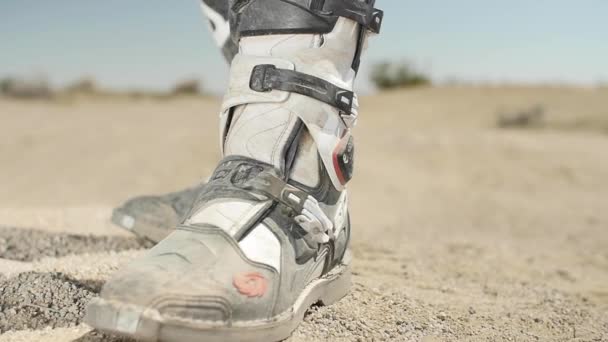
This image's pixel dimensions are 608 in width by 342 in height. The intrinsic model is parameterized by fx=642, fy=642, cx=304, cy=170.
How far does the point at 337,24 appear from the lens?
53.2 inches

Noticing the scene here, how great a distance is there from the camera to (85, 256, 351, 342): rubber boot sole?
3.29 ft

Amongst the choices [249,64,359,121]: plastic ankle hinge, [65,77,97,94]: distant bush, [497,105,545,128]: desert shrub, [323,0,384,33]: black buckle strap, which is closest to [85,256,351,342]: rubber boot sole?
[249,64,359,121]: plastic ankle hinge

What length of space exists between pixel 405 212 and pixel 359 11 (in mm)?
3425

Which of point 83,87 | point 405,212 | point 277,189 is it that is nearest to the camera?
point 277,189

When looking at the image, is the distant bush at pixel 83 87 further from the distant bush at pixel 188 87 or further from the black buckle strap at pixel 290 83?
the black buckle strap at pixel 290 83

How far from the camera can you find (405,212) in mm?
4672

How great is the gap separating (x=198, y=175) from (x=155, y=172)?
47 centimetres

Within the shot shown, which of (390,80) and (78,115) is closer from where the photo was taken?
(78,115)

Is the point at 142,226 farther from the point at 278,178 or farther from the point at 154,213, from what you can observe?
the point at 278,178

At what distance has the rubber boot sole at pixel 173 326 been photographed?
39.5 inches

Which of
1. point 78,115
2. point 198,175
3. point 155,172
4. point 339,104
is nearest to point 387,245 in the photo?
point 339,104

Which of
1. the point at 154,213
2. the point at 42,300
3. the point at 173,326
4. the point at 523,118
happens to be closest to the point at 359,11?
the point at 173,326

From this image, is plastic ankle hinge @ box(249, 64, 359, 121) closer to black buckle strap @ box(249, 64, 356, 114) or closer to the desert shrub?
black buckle strap @ box(249, 64, 356, 114)

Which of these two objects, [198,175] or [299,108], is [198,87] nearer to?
[198,175]
